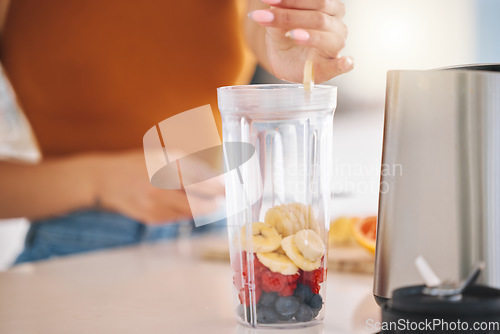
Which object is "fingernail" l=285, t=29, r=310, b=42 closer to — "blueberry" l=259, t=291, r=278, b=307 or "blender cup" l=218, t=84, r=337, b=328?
"blender cup" l=218, t=84, r=337, b=328

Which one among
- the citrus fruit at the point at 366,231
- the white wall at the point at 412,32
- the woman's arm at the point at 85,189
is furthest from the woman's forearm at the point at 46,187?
the white wall at the point at 412,32

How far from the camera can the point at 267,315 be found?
418 mm

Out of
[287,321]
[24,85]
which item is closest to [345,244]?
[287,321]

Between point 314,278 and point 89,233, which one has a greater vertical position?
point 314,278

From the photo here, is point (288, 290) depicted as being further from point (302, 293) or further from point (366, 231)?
point (366, 231)

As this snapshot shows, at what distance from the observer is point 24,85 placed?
1.09 metres

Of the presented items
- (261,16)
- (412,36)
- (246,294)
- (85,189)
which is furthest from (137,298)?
(412,36)

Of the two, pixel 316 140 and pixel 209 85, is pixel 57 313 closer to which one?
pixel 316 140

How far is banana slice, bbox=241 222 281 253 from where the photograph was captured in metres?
0.41

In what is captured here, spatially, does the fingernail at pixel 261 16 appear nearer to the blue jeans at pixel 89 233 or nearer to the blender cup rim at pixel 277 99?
the blender cup rim at pixel 277 99

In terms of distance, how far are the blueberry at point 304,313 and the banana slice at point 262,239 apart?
0.05 metres

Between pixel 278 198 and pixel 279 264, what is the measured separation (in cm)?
5

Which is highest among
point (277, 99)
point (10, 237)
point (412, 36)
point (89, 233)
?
point (412, 36)

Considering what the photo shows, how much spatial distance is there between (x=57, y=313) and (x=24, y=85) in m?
0.71
